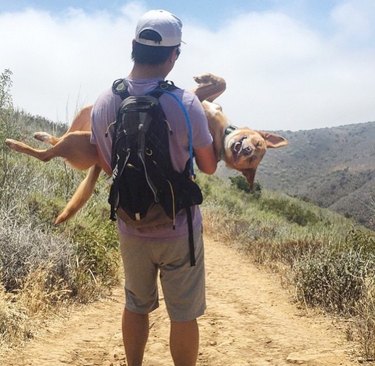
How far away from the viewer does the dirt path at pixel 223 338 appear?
4.17 m

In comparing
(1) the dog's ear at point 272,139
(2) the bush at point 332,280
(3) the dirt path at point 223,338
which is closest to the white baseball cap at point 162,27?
(1) the dog's ear at point 272,139

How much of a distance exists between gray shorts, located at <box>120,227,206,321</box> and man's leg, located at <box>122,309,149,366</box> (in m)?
0.19

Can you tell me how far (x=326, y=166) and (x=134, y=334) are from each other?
93.0 m

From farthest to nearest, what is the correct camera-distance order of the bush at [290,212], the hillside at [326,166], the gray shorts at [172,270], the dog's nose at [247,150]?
the hillside at [326,166]
the bush at [290,212]
the gray shorts at [172,270]
the dog's nose at [247,150]

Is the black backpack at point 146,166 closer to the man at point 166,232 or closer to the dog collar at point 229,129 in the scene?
the man at point 166,232

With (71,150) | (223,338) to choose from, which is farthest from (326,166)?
(71,150)

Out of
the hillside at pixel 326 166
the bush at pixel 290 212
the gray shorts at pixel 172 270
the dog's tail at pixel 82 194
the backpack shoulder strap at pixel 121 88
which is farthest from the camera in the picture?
the hillside at pixel 326 166

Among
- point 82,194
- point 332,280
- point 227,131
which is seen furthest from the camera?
point 332,280

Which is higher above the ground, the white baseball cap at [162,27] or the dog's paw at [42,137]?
the white baseball cap at [162,27]

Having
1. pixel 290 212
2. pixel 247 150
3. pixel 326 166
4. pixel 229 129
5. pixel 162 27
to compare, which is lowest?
pixel 290 212

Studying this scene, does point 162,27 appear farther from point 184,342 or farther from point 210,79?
point 184,342

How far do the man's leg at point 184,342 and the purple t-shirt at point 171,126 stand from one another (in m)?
0.51

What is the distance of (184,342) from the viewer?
304 centimetres

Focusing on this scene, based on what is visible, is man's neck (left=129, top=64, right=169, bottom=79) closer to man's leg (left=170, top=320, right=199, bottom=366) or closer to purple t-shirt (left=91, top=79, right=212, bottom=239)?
purple t-shirt (left=91, top=79, right=212, bottom=239)
